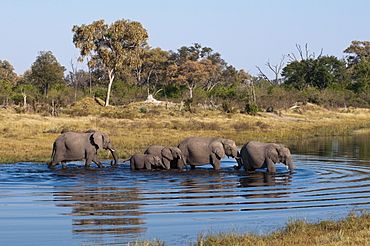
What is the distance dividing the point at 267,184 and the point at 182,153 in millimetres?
3987

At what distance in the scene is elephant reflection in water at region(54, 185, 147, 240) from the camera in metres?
8.53

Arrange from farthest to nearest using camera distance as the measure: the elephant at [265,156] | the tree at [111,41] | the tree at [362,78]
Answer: the tree at [362,78]
the tree at [111,41]
the elephant at [265,156]

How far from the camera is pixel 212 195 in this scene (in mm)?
12164

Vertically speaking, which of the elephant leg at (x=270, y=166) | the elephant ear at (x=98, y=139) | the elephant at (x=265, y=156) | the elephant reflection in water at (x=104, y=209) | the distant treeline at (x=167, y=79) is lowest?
the elephant reflection in water at (x=104, y=209)

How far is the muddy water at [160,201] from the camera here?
27.8 ft

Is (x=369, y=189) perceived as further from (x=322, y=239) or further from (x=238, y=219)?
(x=322, y=239)

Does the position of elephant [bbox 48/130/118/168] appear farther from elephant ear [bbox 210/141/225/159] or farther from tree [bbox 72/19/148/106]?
tree [bbox 72/19/148/106]

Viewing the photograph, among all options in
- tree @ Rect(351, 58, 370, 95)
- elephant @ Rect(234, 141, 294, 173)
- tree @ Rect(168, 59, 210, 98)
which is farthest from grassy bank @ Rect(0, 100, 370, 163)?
tree @ Rect(351, 58, 370, 95)

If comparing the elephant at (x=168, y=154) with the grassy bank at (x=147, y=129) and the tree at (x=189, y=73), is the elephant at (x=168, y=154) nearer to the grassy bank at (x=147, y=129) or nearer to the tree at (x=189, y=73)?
the grassy bank at (x=147, y=129)

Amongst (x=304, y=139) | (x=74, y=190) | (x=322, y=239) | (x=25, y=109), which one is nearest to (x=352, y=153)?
(x=304, y=139)

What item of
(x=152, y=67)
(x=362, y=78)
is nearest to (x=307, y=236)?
(x=152, y=67)

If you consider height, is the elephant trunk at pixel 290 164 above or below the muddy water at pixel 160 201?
above

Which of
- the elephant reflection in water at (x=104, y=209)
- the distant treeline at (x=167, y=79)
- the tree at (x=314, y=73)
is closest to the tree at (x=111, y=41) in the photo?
the distant treeline at (x=167, y=79)

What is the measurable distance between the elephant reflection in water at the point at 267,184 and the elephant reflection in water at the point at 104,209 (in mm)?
2821
